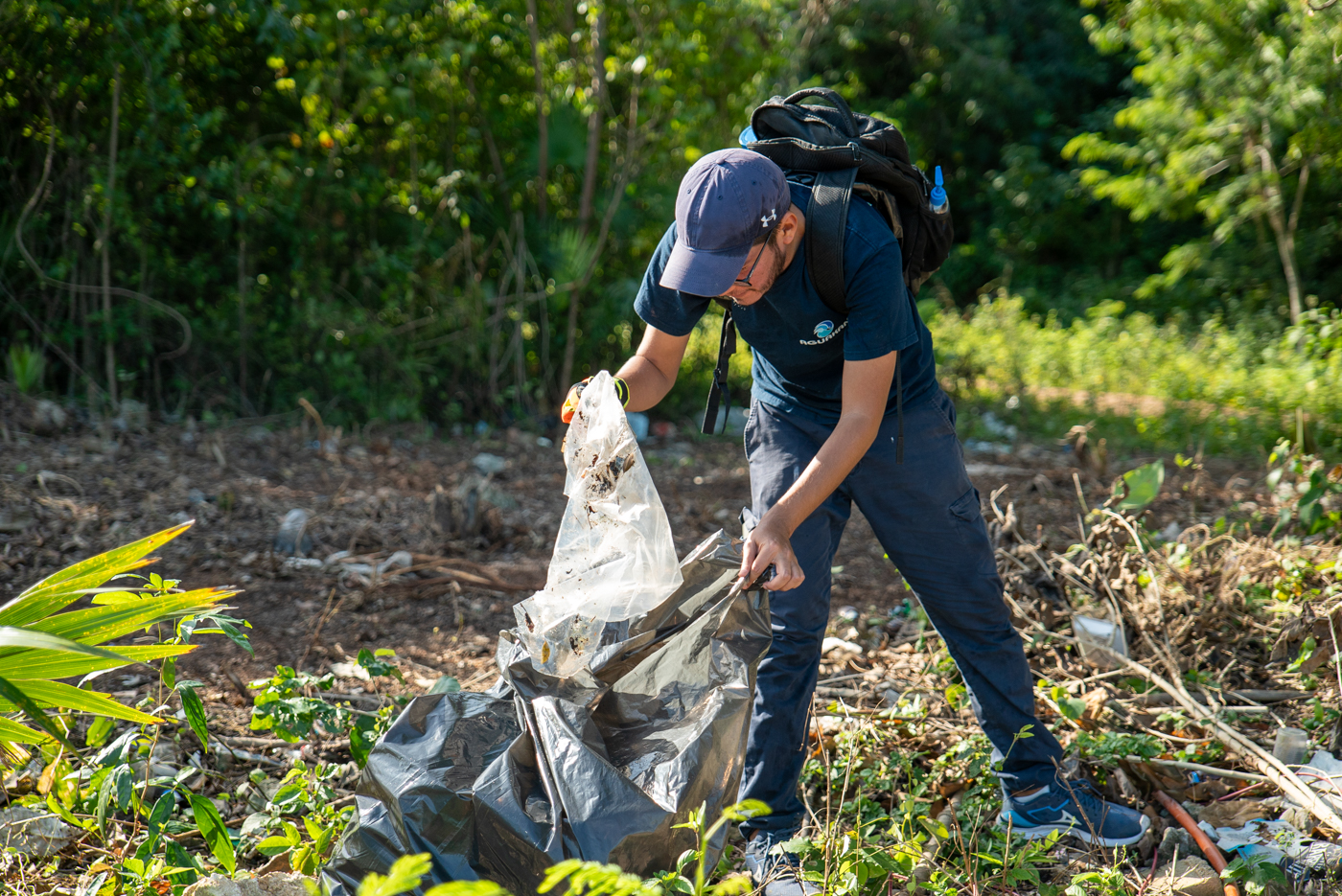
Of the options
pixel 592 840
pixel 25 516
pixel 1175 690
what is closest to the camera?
pixel 592 840

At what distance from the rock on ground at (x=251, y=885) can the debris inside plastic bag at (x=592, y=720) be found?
20 centimetres

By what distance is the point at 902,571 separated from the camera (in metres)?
2.15

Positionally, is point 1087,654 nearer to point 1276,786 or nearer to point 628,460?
point 1276,786

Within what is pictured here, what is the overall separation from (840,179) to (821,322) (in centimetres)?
29

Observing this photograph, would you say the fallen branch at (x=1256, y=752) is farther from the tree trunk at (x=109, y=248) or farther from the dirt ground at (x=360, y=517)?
the tree trunk at (x=109, y=248)

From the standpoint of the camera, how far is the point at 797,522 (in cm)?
182

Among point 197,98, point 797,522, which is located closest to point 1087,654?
point 797,522

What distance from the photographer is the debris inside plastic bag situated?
1.62m

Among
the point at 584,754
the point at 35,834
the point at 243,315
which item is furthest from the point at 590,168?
the point at 584,754

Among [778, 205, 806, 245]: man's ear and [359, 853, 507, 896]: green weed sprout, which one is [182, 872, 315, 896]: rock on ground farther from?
[778, 205, 806, 245]: man's ear

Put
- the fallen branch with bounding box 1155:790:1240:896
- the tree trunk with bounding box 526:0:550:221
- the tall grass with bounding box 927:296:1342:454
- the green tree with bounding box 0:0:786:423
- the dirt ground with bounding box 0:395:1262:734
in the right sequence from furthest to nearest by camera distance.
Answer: the tall grass with bounding box 927:296:1342:454 → the tree trunk with bounding box 526:0:550:221 → the green tree with bounding box 0:0:786:423 → the dirt ground with bounding box 0:395:1262:734 → the fallen branch with bounding box 1155:790:1240:896

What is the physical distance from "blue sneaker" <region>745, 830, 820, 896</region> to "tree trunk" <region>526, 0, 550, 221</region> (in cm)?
550

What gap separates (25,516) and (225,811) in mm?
2452

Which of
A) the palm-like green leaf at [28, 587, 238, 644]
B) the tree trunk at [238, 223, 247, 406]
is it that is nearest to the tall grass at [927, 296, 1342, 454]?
the palm-like green leaf at [28, 587, 238, 644]
